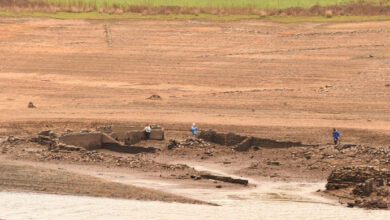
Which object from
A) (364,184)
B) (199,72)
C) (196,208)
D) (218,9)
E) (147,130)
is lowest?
(196,208)

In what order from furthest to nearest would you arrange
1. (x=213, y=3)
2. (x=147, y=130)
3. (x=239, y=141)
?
Answer: 1. (x=213, y=3)
2. (x=147, y=130)
3. (x=239, y=141)

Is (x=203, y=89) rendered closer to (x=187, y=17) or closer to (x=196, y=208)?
(x=187, y=17)

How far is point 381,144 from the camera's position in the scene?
31.8m

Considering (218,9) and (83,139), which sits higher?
(218,9)

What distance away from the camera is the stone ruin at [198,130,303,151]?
3147 cm

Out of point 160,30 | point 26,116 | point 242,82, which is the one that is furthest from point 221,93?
point 160,30

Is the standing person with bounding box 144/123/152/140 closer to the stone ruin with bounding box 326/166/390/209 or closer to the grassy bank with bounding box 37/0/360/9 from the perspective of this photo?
the stone ruin with bounding box 326/166/390/209

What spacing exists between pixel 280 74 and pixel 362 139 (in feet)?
36.7

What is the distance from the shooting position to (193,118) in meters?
35.4

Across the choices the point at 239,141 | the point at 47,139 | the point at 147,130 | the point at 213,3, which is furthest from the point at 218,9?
the point at 47,139

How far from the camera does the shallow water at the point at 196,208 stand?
23.5m

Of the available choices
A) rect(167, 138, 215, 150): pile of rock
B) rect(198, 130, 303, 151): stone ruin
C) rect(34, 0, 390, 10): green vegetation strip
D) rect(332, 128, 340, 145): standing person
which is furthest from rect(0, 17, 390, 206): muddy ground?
rect(34, 0, 390, 10): green vegetation strip

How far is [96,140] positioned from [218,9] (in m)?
27.1

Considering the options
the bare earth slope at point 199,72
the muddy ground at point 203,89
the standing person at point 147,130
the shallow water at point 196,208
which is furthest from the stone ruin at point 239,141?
the shallow water at point 196,208
